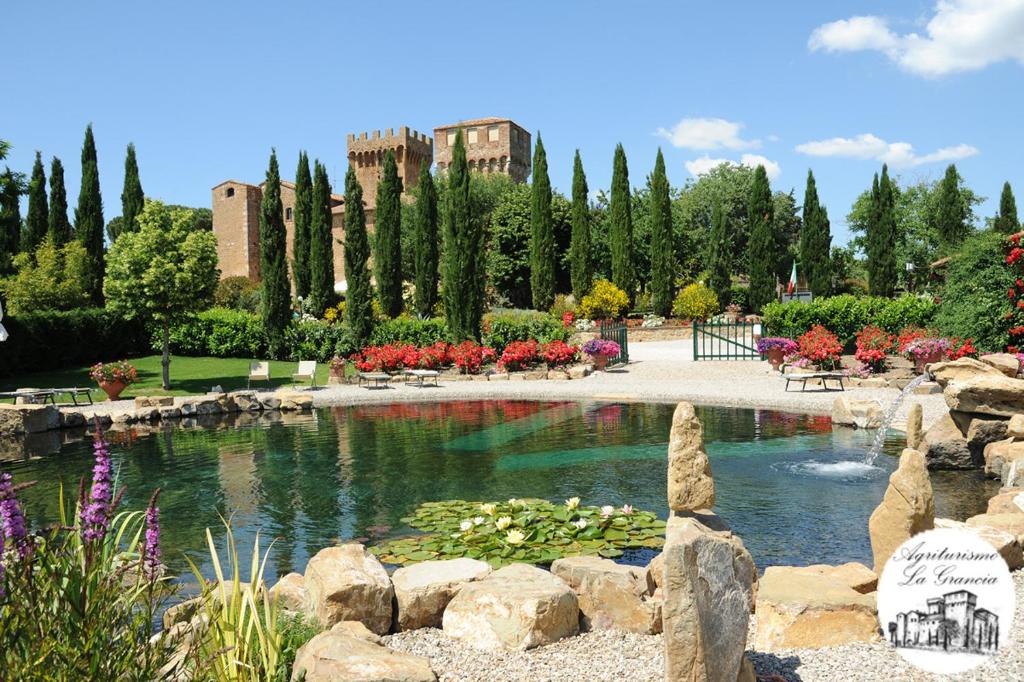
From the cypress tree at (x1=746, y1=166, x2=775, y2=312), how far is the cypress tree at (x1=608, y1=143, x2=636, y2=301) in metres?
6.01

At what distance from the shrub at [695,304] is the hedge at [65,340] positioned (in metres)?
24.1

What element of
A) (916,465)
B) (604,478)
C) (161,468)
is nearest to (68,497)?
(161,468)

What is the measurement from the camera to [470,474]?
10039 millimetres

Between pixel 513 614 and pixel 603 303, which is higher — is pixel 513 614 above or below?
below

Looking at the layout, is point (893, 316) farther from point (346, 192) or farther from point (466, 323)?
point (346, 192)

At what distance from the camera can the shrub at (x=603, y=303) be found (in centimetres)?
3622

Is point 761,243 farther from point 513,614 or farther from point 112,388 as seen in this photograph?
point 513,614

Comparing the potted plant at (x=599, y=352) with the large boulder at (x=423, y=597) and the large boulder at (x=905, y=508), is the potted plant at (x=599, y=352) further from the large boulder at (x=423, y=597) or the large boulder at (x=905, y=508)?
the large boulder at (x=423, y=597)

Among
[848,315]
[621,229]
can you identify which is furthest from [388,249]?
[848,315]

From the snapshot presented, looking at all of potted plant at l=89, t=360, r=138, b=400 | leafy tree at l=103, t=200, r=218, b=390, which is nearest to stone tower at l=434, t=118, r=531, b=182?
leafy tree at l=103, t=200, r=218, b=390

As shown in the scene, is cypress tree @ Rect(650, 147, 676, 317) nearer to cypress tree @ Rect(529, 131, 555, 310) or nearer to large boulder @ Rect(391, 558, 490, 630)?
cypress tree @ Rect(529, 131, 555, 310)

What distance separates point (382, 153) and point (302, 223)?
25.8m

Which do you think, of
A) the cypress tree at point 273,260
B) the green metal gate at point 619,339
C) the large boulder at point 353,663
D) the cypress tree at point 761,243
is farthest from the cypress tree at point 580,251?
the large boulder at point 353,663

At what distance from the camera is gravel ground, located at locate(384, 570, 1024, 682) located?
384 centimetres
